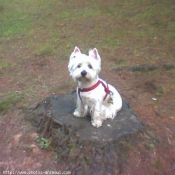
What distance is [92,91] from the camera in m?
4.18

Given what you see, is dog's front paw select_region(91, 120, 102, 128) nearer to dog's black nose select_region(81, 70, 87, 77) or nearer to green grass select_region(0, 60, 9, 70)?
A: dog's black nose select_region(81, 70, 87, 77)

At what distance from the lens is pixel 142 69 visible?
6.96m

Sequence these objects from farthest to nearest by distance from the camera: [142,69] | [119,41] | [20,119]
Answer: [119,41] → [142,69] → [20,119]

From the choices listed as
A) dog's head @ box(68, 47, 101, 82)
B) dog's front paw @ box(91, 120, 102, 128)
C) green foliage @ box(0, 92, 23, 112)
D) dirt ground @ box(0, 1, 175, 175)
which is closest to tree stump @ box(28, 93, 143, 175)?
dog's front paw @ box(91, 120, 102, 128)

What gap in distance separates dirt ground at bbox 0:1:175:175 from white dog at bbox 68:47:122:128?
0.61m

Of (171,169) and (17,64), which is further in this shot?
(17,64)

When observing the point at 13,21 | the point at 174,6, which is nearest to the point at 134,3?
the point at 174,6

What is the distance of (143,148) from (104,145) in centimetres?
66

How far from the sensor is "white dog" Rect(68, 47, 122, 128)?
3.99 metres

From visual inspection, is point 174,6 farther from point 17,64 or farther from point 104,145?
point 104,145

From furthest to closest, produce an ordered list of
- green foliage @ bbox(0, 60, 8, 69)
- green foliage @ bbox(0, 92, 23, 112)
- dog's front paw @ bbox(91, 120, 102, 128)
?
green foliage @ bbox(0, 60, 8, 69) < green foliage @ bbox(0, 92, 23, 112) < dog's front paw @ bbox(91, 120, 102, 128)

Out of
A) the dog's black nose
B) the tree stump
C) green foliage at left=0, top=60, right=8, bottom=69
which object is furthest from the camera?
green foliage at left=0, top=60, right=8, bottom=69

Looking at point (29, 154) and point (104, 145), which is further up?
Result: point (104, 145)

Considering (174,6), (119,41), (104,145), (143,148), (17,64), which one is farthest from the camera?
(174,6)
